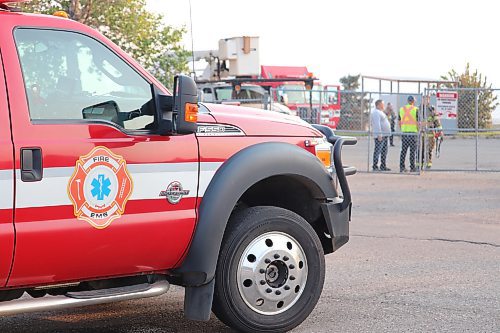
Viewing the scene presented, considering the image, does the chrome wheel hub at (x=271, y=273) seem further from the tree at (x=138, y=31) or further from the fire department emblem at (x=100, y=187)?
the tree at (x=138, y=31)

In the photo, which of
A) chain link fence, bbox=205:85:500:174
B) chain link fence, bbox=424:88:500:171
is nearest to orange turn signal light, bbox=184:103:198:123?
chain link fence, bbox=424:88:500:171

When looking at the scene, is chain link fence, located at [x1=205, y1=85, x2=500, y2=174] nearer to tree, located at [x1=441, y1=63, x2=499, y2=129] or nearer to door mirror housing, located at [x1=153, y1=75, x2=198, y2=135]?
tree, located at [x1=441, y1=63, x2=499, y2=129]

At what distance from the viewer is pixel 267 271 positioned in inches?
229

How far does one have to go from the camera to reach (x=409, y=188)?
16.8m

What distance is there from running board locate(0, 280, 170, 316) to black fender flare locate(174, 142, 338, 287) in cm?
22

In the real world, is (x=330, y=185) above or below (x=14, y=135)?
below

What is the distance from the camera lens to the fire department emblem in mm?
4977

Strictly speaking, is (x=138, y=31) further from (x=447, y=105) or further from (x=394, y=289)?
(x=394, y=289)

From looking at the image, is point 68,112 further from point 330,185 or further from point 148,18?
point 148,18

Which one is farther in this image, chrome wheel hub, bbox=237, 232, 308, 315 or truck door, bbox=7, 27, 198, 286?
chrome wheel hub, bbox=237, 232, 308, 315

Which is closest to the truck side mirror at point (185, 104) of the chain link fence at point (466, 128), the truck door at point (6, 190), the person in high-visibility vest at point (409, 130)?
the truck door at point (6, 190)

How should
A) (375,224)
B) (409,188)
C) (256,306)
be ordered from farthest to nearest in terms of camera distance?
1. (409,188)
2. (375,224)
3. (256,306)

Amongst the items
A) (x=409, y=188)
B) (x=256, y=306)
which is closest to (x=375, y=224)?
(x=409, y=188)

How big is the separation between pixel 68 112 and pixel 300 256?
1.85 m
